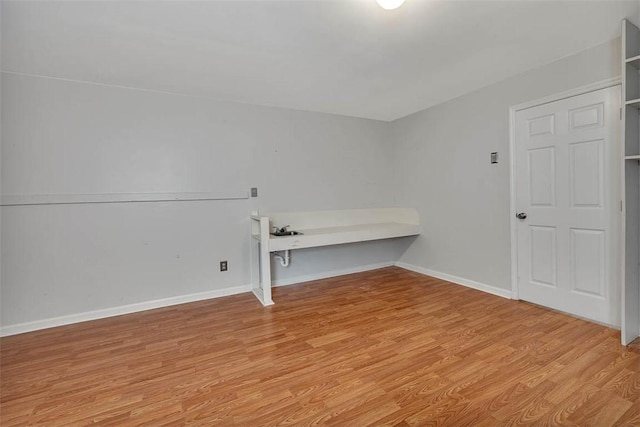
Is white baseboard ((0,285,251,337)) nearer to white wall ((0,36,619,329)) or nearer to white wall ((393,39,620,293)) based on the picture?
white wall ((0,36,619,329))

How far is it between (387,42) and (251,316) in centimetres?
269

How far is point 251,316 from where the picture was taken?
2.87 metres

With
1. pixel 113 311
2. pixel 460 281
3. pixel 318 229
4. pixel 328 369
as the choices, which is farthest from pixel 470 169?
pixel 113 311

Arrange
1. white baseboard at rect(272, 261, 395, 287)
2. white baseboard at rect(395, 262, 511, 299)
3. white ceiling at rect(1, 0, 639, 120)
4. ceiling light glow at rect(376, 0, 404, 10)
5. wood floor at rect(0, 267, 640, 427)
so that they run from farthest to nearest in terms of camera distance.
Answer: white baseboard at rect(272, 261, 395, 287)
white baseboard at rect(395, 262, 511, 299)
white ceiling at rect(1, 0, 639, 120)
ceiling light glow at rect(376, 0, 404, 10)
wood floor at rect(0, 267, 640, 427)

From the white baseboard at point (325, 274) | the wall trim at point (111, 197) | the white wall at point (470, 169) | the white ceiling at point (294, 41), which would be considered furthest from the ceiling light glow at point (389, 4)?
the white baseboard at point (325, 274)

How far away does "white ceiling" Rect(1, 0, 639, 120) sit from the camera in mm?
1859

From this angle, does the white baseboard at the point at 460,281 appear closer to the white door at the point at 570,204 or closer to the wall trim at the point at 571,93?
the white door at the point at 570,204

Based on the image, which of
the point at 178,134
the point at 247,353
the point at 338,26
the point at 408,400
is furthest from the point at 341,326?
the point at 178,134

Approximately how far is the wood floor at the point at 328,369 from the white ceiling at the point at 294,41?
2315mm

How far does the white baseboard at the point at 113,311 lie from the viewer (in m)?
2.63

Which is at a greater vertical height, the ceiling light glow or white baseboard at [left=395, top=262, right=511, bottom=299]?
the ceiling light glow

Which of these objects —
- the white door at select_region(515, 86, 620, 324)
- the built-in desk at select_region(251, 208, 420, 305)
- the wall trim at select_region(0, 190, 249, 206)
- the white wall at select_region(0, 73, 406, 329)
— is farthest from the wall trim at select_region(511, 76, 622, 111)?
the wall trim at select_region(0, 190, 249, 206)

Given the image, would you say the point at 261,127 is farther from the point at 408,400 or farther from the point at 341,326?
the point at 408,400

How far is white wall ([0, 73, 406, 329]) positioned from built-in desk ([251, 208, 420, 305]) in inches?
5.9
